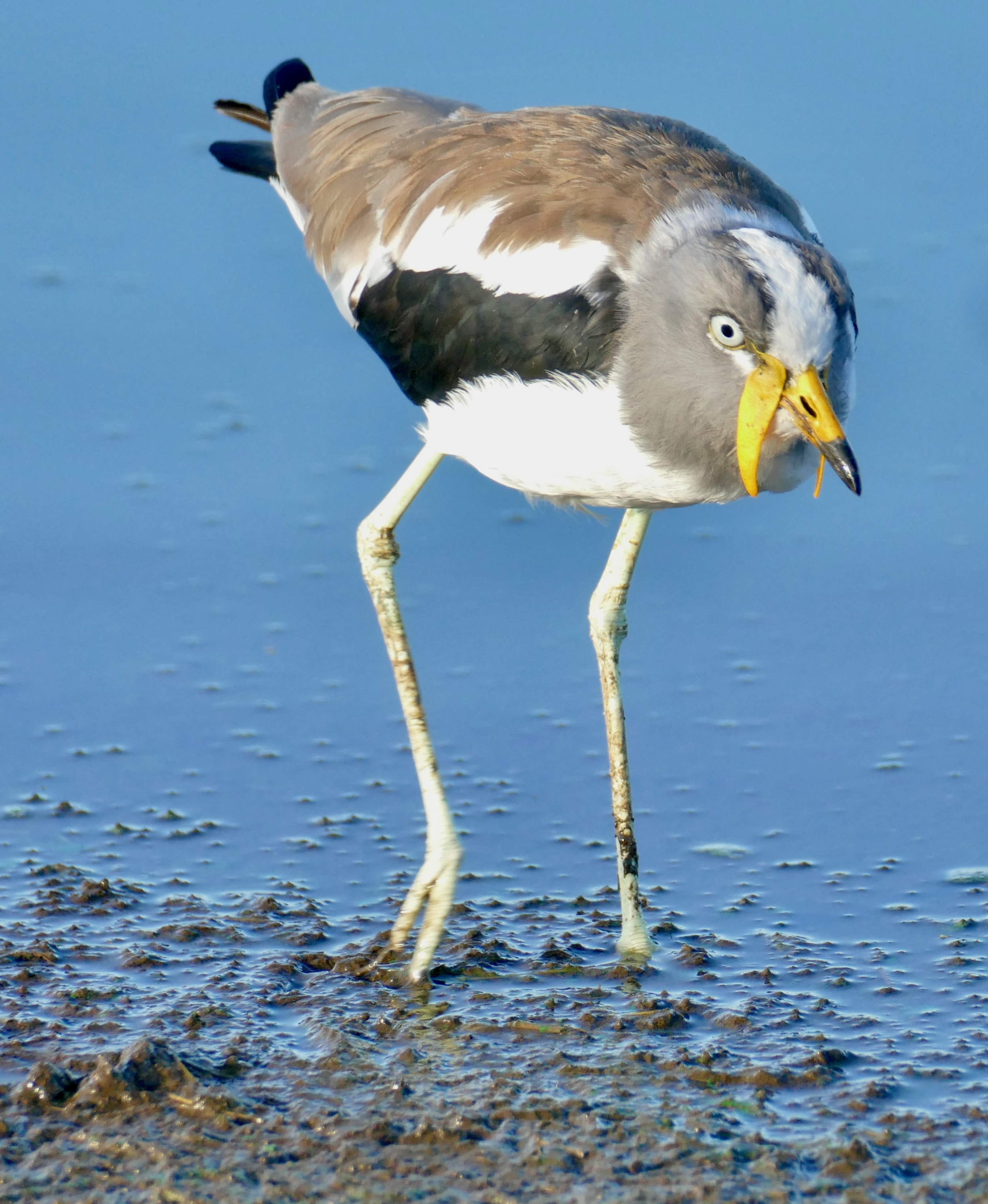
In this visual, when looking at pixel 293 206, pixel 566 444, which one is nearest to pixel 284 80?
pixel 293 206

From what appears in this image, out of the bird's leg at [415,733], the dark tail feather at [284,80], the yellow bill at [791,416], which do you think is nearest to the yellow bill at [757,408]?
the yellow bill at [791,416]

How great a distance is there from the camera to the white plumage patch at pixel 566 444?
471 centimetres

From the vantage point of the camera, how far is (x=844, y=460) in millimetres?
4398

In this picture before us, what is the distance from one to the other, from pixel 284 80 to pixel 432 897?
2.84 m

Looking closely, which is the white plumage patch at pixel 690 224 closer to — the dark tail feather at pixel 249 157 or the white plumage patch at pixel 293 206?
the white plumage patch at pixel 293 206

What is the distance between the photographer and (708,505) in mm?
7863

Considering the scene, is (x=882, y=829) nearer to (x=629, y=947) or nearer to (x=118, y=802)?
(x=629, y=947)

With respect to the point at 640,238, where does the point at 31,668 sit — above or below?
below

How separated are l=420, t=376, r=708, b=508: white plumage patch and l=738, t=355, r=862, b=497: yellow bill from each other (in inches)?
9.0

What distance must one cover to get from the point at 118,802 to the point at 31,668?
89cm

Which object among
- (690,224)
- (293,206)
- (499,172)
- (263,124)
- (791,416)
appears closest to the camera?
(791,416)

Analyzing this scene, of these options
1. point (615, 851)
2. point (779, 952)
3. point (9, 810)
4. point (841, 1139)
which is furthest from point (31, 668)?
point (841, 1139)

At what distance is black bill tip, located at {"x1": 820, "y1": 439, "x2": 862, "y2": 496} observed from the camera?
4.38m

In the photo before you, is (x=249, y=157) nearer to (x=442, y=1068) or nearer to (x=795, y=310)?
(x=795, y=310)
